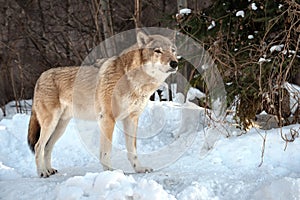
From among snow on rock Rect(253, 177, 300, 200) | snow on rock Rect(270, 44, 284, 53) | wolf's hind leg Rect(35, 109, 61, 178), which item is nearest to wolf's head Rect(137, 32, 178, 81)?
snow on rock Rect(270, 44, 284, 53)

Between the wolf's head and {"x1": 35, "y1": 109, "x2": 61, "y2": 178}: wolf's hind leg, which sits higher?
the wolf's head

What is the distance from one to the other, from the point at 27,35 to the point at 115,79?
27.6 ft

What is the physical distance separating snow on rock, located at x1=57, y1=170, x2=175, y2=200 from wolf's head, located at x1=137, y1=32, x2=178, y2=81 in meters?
1.41

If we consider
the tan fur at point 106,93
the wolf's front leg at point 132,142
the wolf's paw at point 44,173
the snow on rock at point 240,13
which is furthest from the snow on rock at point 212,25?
the wolf's paw at point 44,173

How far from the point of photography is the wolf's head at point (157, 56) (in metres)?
4.42

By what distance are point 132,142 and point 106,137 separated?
16.1 inches

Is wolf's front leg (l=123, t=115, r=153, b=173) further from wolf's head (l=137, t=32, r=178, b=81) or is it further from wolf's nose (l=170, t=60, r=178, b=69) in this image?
wolf's nose (l=170, t=60, r=178, b=69)

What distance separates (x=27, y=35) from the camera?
12094 mm

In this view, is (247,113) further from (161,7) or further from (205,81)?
(161,7)

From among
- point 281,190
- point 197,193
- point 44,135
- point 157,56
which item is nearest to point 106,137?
point 44,135

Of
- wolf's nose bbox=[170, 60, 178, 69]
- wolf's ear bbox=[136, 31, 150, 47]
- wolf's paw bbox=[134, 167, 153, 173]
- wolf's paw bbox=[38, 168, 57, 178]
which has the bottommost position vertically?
wolf's paw bbox=[38, 168, 57, 178]

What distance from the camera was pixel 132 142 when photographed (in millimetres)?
4773

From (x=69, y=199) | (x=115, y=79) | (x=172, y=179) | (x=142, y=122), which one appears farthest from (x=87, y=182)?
(x=142, y=122)

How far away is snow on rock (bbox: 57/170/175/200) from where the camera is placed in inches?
126
